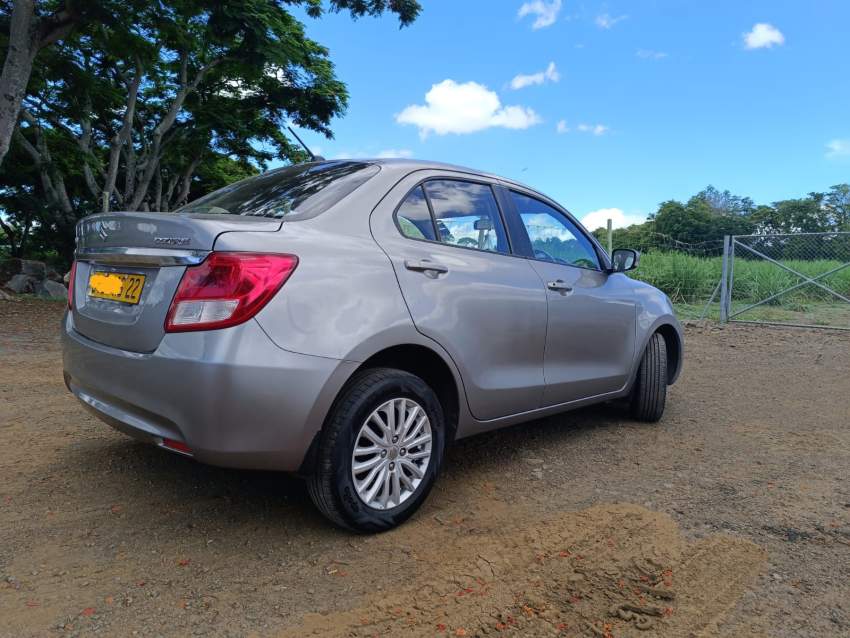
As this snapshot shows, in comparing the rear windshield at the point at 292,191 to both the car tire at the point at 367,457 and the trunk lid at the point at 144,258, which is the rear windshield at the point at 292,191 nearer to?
the trunk lid at the point at 144,258

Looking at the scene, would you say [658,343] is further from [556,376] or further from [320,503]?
[320,503]

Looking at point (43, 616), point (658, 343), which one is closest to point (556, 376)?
point (658, 343)

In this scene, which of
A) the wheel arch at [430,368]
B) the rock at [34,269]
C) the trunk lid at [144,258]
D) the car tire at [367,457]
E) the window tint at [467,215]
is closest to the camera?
the trunk lid at [144,258]

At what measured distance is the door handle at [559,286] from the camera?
11.4 ft

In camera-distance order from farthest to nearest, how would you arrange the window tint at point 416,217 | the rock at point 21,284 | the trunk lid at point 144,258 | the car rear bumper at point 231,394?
the rock at point 21,284, the window tint at point 416,217, the trunk lid at point 144,258, the car rear bumper at point 231,394

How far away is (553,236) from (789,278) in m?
11.7

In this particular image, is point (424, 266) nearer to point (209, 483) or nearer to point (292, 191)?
point (292, 191)

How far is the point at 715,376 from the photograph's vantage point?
22.0ft

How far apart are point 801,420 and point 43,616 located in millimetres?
5018

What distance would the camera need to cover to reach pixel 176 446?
2.27m

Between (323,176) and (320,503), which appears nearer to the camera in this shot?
(320,503)

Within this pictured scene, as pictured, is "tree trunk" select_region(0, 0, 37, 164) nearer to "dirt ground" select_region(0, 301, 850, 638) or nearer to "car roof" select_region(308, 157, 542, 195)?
"dirt ground" select_region(0, 301, 850, 638)

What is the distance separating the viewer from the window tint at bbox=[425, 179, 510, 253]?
3.09m

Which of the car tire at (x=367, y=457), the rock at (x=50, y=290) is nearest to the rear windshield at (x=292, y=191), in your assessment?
the car tire at (x=367, y=457)
